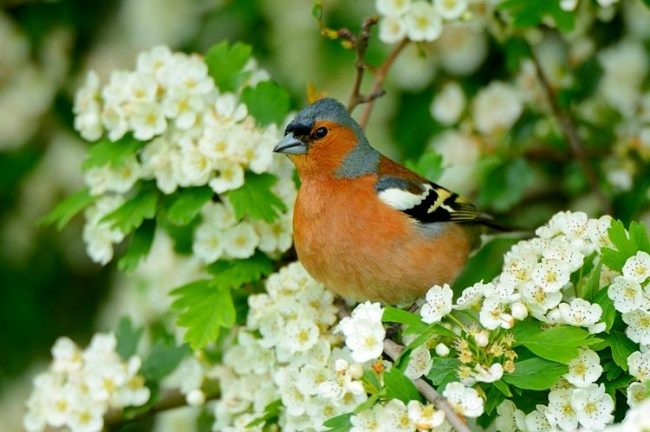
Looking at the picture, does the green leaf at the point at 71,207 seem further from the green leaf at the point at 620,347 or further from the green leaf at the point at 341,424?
the green leaf at the point at 620,347

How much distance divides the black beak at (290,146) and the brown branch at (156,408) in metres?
1.10

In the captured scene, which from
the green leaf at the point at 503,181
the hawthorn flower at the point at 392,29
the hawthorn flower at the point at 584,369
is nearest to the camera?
the hawthorn flower at the point at 584,369

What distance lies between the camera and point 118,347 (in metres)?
5.04

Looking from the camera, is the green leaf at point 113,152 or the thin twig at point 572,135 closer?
the green leaf at point 113,152

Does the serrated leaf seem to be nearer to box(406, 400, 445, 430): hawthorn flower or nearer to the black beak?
the black beak

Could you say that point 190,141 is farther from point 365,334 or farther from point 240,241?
point 365,334

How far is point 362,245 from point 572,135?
152cm

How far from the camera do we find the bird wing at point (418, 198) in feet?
15.5

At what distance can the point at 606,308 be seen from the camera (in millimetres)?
3525

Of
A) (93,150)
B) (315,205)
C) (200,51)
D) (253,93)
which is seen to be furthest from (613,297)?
(200,51)

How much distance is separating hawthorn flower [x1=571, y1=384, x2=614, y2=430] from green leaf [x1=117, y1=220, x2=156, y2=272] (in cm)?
200

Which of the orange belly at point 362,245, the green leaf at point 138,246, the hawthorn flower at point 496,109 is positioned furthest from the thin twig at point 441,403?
the hawthorn flower at point 496,109

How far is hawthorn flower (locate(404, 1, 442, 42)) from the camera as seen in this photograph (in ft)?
16.1

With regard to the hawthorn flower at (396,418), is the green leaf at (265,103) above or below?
above
